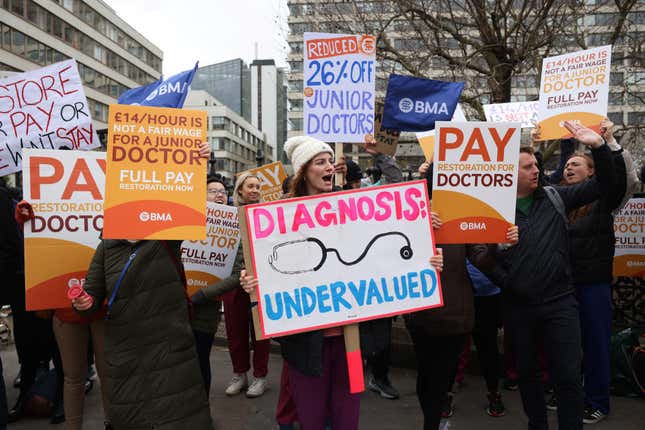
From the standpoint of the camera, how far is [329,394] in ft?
8.61

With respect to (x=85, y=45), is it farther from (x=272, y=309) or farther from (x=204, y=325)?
(x=272, y=309)

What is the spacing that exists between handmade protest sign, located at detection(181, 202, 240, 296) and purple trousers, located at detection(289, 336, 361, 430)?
1668 millimetres

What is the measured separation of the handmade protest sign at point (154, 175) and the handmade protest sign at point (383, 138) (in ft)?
6.43

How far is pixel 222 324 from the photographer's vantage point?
23.1ft

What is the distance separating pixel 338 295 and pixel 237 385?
102 inches

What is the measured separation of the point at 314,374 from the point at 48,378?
2.99 meters

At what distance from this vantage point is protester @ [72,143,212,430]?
2881 mm

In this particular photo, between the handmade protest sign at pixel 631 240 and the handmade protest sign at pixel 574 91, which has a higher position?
the handmade protest sign at pixel 574 91

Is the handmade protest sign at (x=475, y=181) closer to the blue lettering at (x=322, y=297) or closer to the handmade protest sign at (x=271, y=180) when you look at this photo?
the blue lettering at (x=322, y=297)

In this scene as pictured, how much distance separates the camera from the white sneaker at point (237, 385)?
461 centimetres

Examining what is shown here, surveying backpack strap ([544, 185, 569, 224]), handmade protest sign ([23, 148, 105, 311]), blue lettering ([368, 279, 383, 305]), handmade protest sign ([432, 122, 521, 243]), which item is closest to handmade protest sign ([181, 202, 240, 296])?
handmade protest sign ([23, 148, 105, 311])

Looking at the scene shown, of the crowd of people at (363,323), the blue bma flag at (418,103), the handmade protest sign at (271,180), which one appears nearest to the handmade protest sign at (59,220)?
the crowd of people at (363,323)

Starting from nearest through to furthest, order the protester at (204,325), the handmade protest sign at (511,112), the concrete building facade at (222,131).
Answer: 1. the protester at (204,325)
2. the handmade protest sign at (511,112)
3. the concrete building facade at (222,131)

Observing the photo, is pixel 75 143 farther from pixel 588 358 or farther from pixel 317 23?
pixel 317 23
